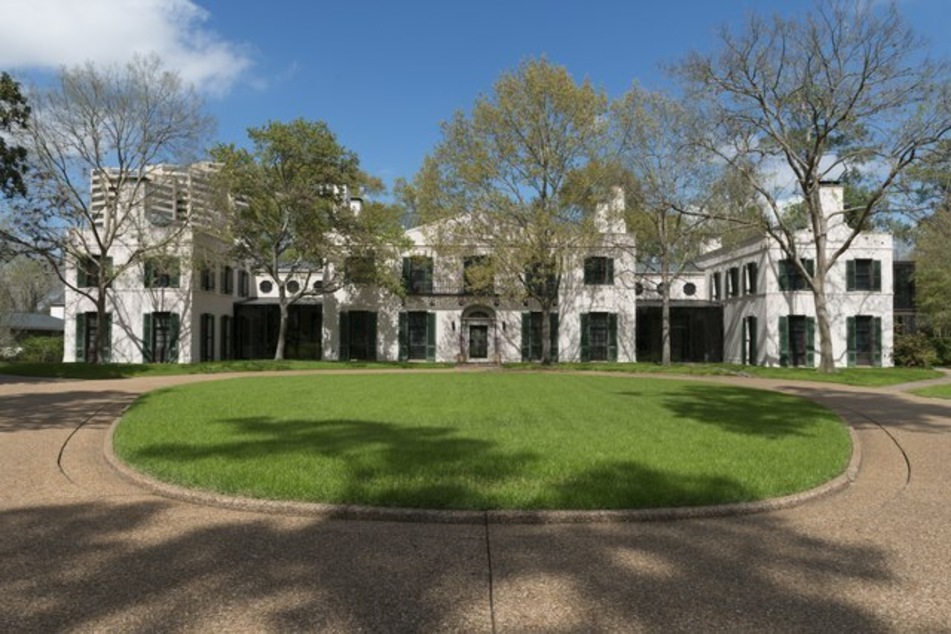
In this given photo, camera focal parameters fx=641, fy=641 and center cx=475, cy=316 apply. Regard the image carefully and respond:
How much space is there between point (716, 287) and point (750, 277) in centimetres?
445

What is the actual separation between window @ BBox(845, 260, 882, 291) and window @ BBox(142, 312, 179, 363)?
3219 centimetres

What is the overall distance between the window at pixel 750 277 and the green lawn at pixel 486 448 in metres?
19.4

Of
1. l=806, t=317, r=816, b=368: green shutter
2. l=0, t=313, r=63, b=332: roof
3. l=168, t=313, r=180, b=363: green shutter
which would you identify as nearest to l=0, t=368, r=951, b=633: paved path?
l=168, t=313, r=180, b=363: green shutter

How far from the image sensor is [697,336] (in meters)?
36.0

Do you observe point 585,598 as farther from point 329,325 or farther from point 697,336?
point 697,336

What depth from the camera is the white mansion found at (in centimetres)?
3025

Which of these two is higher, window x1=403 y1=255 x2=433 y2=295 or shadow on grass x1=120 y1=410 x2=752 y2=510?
window x1=403 y1=255 x2=433 y2=295

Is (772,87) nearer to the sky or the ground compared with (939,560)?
nearer to the sky

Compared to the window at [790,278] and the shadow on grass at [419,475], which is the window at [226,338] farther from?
the window at [790,278]

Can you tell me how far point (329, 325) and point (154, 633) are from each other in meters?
30.2

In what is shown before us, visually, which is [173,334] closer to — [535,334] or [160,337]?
[160,337]

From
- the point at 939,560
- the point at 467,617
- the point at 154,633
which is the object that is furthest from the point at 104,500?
the point at 939,560

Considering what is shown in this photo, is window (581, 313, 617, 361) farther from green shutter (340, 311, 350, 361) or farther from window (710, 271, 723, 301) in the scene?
green shutter (340, 311, 350, 361)

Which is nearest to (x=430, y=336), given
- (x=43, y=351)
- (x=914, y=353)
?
(x=43, y=351)
